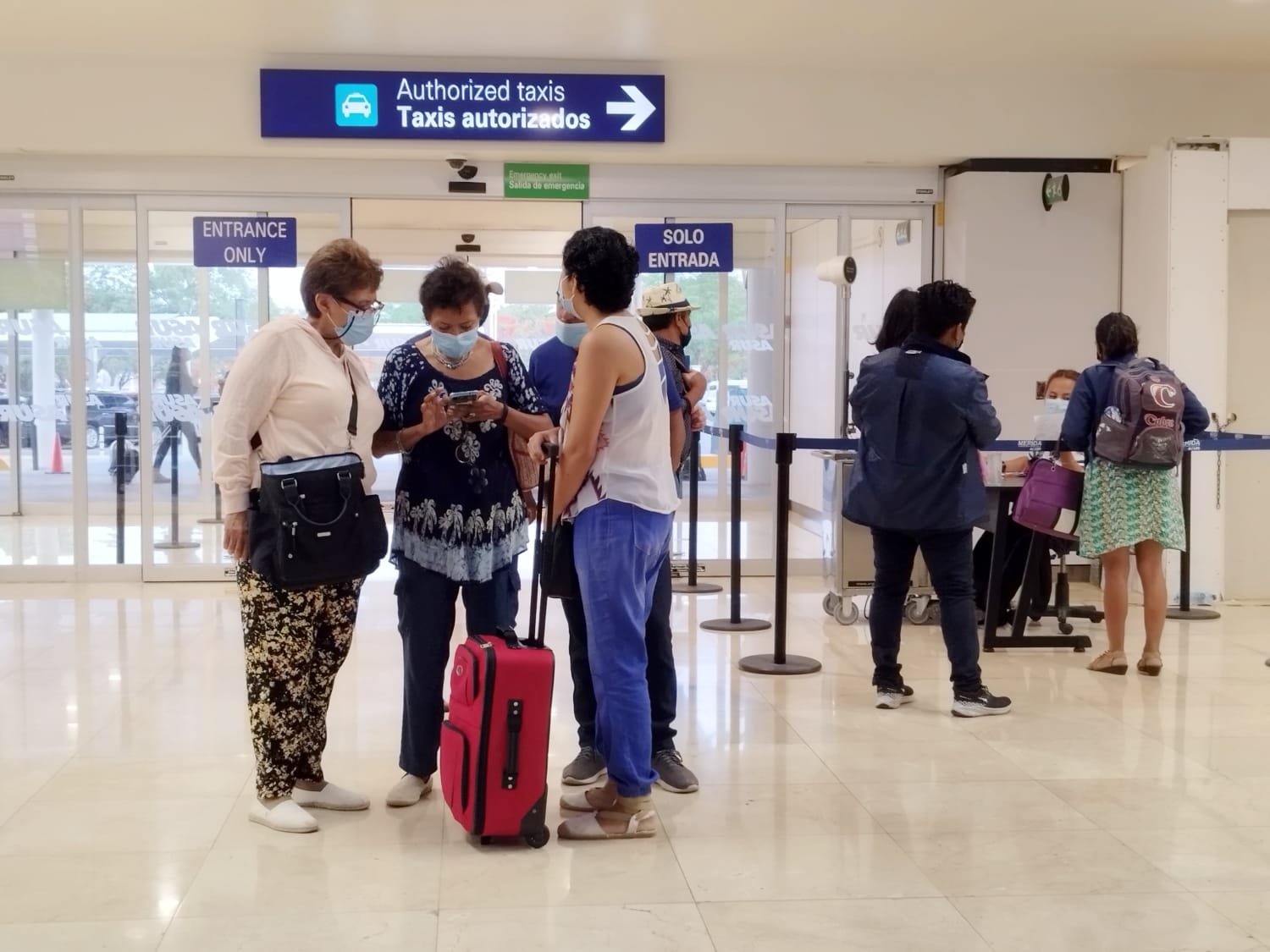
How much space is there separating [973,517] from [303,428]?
2.41 metres

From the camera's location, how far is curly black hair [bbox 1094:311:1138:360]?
529cm

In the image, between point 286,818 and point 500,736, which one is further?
point 286,818

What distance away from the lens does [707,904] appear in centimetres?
295

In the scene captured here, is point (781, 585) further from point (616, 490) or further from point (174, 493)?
point (174, 493)

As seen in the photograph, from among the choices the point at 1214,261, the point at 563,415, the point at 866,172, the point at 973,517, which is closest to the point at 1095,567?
the point at 1214,261

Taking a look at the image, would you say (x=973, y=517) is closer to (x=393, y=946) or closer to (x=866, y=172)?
(x=393, y=946)

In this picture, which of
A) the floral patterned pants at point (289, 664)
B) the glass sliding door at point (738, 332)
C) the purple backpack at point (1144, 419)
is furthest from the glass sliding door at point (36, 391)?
the purple backpack at point (1144, 419)

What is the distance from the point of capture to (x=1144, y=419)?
5156 millimetres

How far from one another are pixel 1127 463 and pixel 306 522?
347cm

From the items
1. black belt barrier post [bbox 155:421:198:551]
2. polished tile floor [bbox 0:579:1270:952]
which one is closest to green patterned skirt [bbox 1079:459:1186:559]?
polished tile floor [bbox 0:579:1270:952]

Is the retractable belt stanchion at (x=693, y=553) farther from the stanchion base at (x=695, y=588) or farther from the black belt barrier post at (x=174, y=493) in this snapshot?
the black belt barrier post at (x=174, y=493)

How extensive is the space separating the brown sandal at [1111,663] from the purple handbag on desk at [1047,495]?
554 mm

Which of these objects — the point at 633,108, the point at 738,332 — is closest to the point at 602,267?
the point at 633,108

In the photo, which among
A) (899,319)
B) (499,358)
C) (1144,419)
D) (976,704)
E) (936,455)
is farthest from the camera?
(1144,419)
